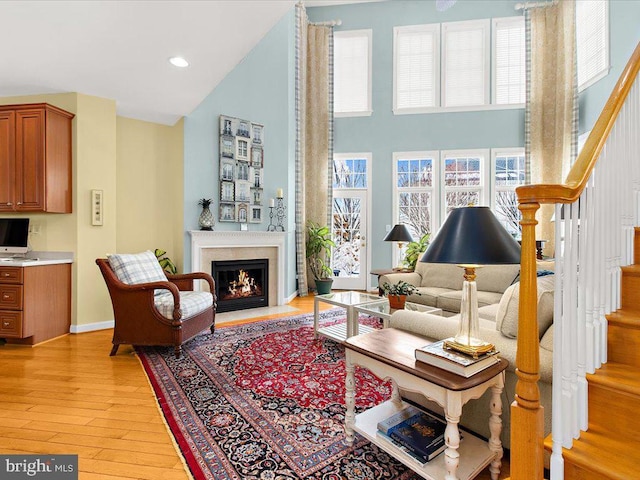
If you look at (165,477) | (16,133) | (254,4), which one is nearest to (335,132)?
(254,4)

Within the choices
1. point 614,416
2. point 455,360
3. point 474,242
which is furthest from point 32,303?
point 614,416

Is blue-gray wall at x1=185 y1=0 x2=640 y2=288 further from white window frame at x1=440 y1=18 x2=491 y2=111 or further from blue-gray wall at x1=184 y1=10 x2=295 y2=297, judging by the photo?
white window frame at x1=440 y1=18 x2=491 y2=111

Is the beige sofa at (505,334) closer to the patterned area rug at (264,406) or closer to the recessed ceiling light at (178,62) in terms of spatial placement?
the patterned area rug at (264,406)

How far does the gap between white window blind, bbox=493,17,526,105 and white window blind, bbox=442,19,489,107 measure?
0.17 m

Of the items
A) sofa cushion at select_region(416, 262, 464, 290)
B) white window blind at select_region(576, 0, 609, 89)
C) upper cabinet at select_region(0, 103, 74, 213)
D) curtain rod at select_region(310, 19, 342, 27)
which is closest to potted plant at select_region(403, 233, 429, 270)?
sofa cushion at select_region(416, 262, 464, 290)

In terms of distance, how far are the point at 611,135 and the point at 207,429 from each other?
2463 mm

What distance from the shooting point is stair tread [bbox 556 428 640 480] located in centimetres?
104

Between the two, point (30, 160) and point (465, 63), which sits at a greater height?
point (465, 63)

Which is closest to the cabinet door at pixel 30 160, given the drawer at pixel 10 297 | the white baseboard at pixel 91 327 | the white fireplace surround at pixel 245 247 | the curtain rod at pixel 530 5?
the drawer at pixel 10 297

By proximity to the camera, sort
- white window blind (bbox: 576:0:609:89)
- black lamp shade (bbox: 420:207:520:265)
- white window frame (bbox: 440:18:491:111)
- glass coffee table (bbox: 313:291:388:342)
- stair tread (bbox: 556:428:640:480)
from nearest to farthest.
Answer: stair tread (bbox: 556:428:640:480), black lamp shade (bbox: 420:207:520:265), glass coffee table (bbox: 313:291:388:342), white window blind (bbox: 576:0:609:89), white window frame (bbox: 440:18:491:111)

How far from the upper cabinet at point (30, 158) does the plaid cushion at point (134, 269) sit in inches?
41.6

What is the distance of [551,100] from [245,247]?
5809mm

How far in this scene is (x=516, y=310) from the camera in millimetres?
1642
